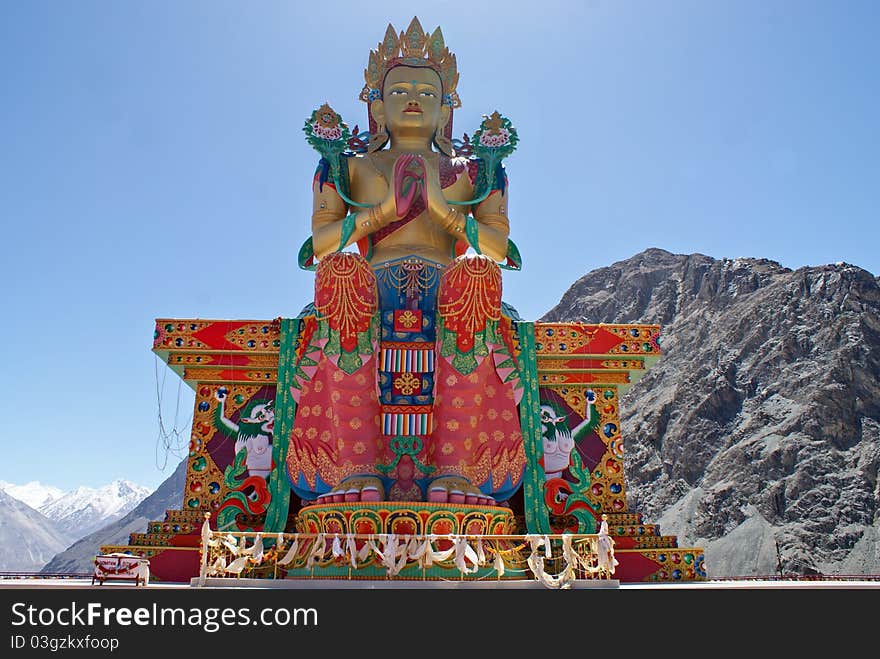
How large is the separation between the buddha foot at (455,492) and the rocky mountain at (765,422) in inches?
933

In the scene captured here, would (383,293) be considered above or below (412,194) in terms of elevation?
below

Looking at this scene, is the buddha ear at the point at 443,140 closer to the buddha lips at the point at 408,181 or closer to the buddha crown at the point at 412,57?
the buddha crown at the point at 412,57

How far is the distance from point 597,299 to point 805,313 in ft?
57.8

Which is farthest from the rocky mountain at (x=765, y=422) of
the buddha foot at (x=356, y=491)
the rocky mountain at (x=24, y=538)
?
the rocky mountain at (x=24, y=538)

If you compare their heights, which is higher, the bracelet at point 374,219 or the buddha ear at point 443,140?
the buddha ear at point 443,140

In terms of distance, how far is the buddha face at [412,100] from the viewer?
882 cm

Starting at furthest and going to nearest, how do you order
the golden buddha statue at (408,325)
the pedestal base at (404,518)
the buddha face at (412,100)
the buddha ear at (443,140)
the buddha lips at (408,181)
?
the buddha ear at (443,140) → the buddha face at (412,100) → the buddha lips at (408,181) → the golden buddha statue at (408,325) → the pedestal base at (404,518)

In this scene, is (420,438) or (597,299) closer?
(420,438)

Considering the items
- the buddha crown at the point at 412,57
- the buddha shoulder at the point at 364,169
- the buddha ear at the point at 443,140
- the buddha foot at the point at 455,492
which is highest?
the buddha crown at the point at 412,57

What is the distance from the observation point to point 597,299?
187 feet
